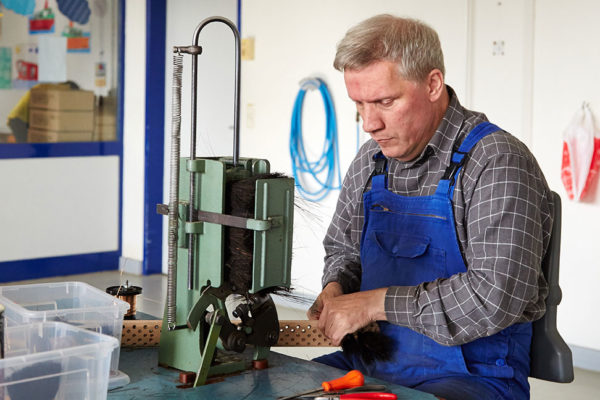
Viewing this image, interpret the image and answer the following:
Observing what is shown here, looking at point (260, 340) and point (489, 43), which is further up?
point (489, 43)

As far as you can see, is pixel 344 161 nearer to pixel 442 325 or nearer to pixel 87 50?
pixel 87 50

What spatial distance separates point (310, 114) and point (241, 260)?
3804mm

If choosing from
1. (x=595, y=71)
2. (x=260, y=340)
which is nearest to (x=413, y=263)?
(x=260, y=340)

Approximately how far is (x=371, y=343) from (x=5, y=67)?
4936 mm

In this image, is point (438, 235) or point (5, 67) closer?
point (438, 235)

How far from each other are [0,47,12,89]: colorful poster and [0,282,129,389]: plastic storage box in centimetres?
468

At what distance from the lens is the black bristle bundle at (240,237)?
174cm

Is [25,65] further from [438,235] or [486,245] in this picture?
[486,245]

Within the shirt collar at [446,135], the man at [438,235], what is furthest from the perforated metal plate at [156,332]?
the shirt collar at [446,135]

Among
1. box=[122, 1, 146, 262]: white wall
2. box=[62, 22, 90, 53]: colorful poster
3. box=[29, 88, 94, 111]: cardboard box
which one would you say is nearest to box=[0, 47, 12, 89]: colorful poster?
box=[29, 88, 94, 111]: cardboard box

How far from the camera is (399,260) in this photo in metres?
2.09

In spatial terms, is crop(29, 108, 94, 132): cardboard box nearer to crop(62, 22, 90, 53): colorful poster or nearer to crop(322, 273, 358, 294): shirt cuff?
crop(62, 22, 90, 53): colorful poster

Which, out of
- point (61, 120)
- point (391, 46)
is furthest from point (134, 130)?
point (391, 46)

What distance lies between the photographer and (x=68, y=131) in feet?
21.4
